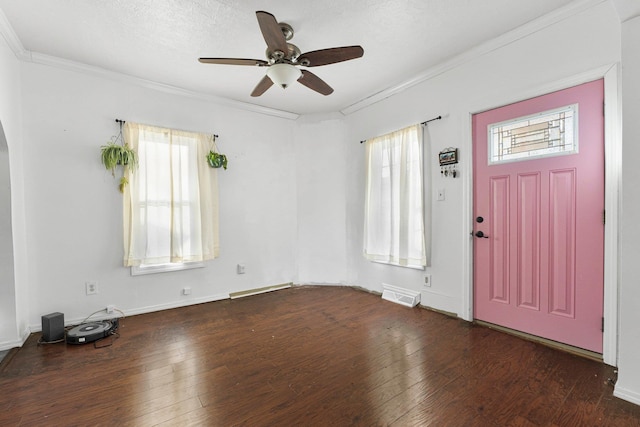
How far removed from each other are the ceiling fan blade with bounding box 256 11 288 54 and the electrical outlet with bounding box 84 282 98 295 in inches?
116

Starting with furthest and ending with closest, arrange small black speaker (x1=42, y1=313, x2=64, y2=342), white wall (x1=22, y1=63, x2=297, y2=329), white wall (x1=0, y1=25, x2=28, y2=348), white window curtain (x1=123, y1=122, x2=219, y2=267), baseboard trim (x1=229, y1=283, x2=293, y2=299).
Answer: baseboard trim (x1=229, y1=283, x2=293, y2=299) → white window curtain (x1=123, y1=122, x2=219, y2=267) → white wall (x1=22, y1=63, x2=297, y2=329) → small black speaker (x1=42, y1=313, x2=64, y2=342) → white wall (x1=0, y1=25, x2=28, y2=348)

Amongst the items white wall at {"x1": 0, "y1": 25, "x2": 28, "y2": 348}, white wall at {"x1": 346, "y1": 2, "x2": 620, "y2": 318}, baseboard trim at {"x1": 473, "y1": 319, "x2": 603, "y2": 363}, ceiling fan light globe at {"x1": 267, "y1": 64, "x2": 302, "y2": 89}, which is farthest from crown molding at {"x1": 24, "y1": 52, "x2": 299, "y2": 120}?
baseboard trim at {"x1": 473, "y1": 319, "x2": 603, "y2": 363}

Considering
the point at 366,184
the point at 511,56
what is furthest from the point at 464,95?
the point at 366,184

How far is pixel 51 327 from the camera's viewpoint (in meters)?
2.47

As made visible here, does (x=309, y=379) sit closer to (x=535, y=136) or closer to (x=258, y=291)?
(x=258, y=291)

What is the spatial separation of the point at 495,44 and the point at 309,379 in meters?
3.19

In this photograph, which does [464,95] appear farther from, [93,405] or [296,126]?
[93,405]

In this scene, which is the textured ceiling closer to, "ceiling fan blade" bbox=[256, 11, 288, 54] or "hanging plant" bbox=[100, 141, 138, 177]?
"ceiling fan blade" bbox=[256, 11, 288, 54]

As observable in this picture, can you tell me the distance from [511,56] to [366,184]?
200cm

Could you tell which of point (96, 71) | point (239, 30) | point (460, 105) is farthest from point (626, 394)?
point (96, 71)

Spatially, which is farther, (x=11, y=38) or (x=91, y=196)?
(x=91, y=196)

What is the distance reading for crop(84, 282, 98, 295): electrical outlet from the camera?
2912 mm

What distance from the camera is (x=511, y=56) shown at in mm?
2488

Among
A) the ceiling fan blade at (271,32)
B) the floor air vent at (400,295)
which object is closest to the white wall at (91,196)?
the floor air vent at (400,295)
